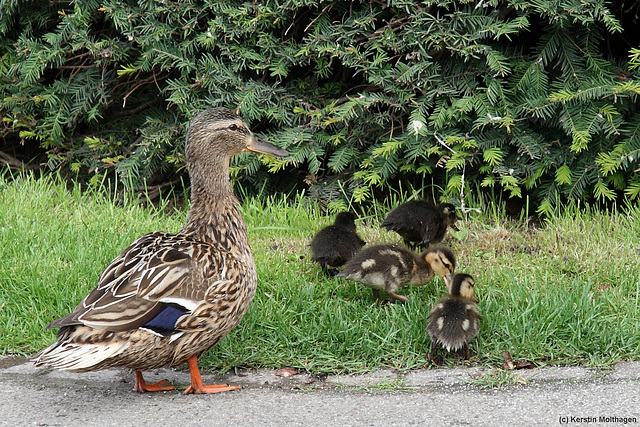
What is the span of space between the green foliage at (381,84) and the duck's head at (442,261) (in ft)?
3.81

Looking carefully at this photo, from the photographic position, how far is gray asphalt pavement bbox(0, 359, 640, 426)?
3441 mm

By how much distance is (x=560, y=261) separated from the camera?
16.5ft

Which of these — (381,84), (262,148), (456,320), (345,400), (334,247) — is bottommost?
(345,400)

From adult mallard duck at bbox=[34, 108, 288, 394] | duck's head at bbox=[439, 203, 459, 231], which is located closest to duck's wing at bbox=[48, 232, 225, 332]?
adult mallard duck at bbox=[34, 108, 288, 394]

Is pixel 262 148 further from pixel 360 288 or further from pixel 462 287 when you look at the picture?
pixel 462 287

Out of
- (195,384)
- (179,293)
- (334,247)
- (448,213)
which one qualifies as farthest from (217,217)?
(448,213)

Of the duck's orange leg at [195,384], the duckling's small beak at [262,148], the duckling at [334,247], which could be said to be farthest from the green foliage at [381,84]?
the duck's orange leg at [195,384]

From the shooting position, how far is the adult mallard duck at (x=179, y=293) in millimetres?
3482

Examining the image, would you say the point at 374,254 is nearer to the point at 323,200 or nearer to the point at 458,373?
the point at 458,373

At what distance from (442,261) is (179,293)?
174 cm

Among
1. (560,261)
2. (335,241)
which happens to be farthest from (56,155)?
(560,261)

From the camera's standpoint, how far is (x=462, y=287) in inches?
169

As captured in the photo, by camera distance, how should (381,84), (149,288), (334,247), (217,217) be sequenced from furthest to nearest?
1. (381,84)
2. (334,247)
3. (217,217)
4. (149,288)

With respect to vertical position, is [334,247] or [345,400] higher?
[334,247]
